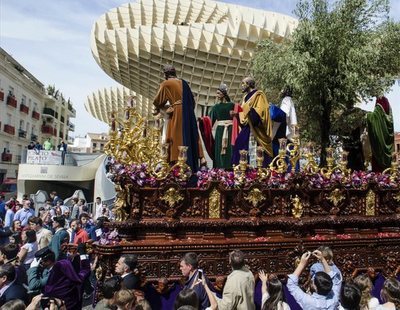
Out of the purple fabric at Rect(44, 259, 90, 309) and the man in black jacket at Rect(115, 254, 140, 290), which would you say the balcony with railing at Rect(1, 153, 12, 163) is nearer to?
the purple fabric at Rect(44, 259, 90, 309)

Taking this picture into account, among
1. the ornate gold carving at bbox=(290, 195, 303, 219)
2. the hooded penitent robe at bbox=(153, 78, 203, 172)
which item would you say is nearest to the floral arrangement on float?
the ornate gold carving at bbox=(290, 195, 303, 219)

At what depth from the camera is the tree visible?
622 inches

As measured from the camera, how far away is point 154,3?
1410 inches

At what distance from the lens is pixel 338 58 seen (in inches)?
633

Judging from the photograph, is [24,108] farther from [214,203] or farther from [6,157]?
[214,203]

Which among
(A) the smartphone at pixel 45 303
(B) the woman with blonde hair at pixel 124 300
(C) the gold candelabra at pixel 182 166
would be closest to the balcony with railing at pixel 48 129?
(C) the gold candelabra at pixel 182 166

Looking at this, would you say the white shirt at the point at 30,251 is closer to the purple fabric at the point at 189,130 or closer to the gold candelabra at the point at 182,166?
the gold candelabra at the point at 182,166

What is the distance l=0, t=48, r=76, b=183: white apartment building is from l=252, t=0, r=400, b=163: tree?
31.2m

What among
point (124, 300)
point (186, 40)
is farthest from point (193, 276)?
point (186, 40)

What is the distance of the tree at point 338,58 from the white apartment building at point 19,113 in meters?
31.2

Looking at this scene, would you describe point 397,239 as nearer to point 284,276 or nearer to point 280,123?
point 284,276

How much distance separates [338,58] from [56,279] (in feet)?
47.1

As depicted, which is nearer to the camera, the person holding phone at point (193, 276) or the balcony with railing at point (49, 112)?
the person holding phone at point (193, 276)

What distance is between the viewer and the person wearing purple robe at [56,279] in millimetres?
5496
